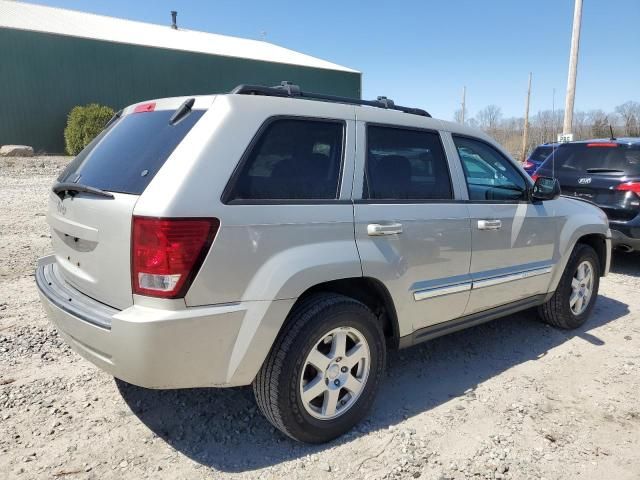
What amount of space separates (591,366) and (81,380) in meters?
3.78

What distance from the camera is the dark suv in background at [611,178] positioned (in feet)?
19.9

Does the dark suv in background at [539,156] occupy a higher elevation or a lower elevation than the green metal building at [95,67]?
lower

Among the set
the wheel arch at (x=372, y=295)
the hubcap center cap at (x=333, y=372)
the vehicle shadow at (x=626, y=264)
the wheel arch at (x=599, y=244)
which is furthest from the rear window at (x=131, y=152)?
the vehicle shadow at (x=626, y=264)

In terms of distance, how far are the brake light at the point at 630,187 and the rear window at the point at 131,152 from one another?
225 inches

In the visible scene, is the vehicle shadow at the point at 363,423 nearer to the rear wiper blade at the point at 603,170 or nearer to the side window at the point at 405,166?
the side window at the point at 405,166

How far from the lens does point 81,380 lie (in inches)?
131

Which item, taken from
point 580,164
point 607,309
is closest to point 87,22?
point 580,164

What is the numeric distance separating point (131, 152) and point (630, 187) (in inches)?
235

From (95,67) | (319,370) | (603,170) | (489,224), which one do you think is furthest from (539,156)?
(95,67)

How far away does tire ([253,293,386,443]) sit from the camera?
8.37 ft

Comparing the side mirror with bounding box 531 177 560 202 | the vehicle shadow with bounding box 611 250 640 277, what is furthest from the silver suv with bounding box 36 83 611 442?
the vehicle shadow with bounding box 611 250 640 277

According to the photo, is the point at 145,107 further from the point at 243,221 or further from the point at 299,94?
the point at 243,221

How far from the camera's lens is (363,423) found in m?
3.00

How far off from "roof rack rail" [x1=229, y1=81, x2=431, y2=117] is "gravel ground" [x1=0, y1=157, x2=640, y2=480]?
1914 millimetres
